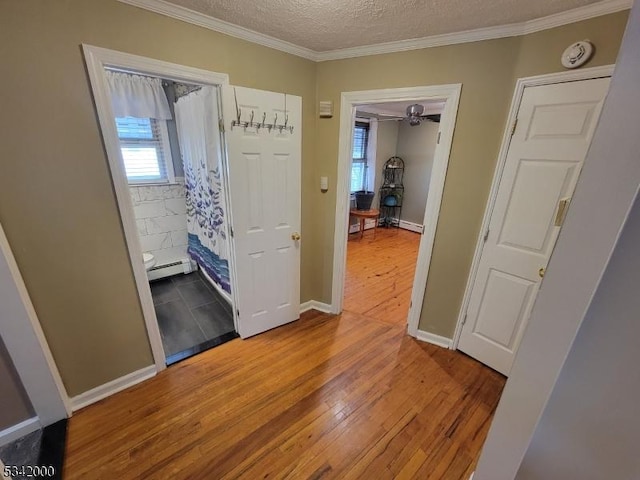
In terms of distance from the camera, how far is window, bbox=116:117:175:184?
9.52 feet

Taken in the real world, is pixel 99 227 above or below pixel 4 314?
above

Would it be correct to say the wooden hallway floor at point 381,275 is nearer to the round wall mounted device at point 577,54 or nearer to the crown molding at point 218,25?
the round wall mounted device at point 577,54

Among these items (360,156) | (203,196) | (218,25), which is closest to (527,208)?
(218,25)

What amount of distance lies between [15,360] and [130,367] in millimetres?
583

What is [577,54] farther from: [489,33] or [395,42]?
[395,42]


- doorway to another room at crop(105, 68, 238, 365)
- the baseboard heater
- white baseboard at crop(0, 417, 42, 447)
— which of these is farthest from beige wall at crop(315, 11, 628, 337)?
white baseboard at crop(0, 417, 42, 447)

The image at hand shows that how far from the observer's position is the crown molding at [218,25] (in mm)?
1418

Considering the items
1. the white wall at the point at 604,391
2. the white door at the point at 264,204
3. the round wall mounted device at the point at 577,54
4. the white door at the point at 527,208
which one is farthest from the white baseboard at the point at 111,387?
the round wall mounted device at the point at 577,54

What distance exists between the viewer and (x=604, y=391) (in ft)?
2.41

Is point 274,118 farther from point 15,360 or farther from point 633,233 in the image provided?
point 15,360

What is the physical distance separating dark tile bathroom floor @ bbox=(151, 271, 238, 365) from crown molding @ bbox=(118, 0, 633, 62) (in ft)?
7.54

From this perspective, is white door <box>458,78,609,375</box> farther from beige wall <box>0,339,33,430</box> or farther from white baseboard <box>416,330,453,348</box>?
beige wall <box>0,339,33,430</box>

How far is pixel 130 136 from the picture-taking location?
114 inches

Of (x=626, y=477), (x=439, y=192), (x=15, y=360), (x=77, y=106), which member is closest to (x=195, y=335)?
(x=15, y=360)
